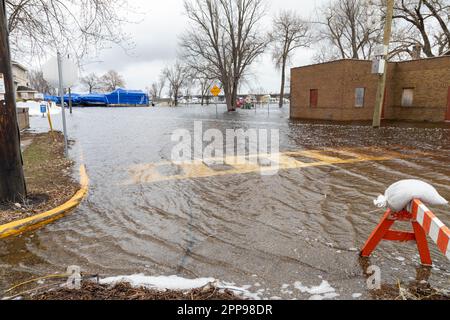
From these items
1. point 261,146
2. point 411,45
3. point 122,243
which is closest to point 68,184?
point 122,243

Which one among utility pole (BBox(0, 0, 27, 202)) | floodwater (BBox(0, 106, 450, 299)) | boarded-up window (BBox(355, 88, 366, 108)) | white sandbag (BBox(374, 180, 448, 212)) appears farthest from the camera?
boarded-up window (BBox(355, 88, 366, 108))

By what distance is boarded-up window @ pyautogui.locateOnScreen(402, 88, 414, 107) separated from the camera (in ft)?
74.4

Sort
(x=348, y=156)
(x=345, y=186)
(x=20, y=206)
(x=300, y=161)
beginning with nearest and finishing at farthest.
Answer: (x=20, y=206), (x=345, y=186), (x=300, y=161), (x=348, y=156)

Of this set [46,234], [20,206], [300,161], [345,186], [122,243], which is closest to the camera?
[122,243]

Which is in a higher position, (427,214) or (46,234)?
(427,214)

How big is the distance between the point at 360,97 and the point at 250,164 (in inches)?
682

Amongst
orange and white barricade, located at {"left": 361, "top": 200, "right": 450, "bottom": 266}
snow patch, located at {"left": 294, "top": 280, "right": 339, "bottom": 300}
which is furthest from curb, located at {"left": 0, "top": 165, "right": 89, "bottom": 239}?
orange and white barricade, located at {"left": 361, "top": 200, "right": 450, "bottom": 266}

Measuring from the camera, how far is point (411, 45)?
103ft

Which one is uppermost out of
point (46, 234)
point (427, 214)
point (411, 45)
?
point (411, 45)

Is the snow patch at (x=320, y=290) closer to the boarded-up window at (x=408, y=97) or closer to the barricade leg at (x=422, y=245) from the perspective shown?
the barricade leg at (x=422, y=245)

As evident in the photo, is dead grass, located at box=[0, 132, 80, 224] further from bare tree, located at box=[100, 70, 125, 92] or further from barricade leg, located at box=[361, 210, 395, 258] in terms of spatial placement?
bare tree, located at box=[100, 70, 125, 92]

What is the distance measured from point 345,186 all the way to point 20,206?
5.53 metres

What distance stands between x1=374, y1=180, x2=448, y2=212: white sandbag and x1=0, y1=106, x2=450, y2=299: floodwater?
2.29ft

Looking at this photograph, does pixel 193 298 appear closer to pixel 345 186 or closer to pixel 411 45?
pixel 345 186
